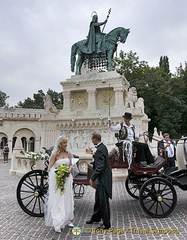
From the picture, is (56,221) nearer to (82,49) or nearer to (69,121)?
(69,121)

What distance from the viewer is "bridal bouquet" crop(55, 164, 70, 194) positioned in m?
4.41

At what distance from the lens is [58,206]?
4312 mm

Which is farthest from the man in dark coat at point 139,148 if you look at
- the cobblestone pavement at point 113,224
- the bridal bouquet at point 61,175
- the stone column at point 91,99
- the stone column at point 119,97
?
the stone column at point 91,99

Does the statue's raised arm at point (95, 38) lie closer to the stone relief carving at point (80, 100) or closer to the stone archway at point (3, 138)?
the stone relief carving at point (80, 100)

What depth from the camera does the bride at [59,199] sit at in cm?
423

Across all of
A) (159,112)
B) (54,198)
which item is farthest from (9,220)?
(159,112)

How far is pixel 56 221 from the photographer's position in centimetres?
417

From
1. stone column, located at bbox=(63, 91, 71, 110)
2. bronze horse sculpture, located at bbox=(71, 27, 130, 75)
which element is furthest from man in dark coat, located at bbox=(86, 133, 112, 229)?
bronze horse sculpture, located at bbox=(71, 27, 130, 75)

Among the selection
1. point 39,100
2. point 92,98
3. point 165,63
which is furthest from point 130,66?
point 39,100

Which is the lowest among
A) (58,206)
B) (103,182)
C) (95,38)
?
(58,206)

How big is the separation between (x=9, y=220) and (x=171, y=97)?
97.5 feet

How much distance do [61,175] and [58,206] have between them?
0.58 meters

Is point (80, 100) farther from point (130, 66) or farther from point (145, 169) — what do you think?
point (130, 66)

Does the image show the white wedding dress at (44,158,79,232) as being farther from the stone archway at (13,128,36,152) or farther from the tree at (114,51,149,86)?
the tree at (114,51,149,86)
